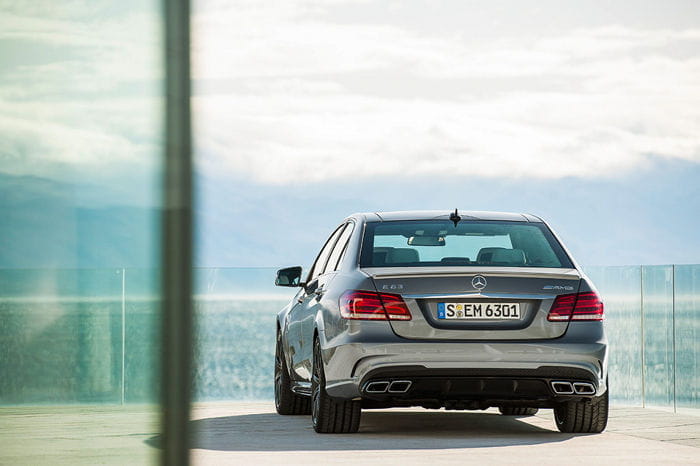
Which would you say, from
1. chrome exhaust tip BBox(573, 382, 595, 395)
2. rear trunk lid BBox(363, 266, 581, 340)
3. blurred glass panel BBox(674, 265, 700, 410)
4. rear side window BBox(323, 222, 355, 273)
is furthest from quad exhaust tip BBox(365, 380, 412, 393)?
blurred glass panel BBox(674, 265, 700, 410)

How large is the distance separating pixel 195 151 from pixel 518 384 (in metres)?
6.32

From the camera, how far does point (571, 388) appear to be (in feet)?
32.4

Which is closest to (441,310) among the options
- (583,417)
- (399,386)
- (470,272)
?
(470,272)

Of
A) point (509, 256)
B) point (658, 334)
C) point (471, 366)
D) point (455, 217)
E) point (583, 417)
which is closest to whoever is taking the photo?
point (471, 366)

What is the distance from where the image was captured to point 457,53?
393 feet

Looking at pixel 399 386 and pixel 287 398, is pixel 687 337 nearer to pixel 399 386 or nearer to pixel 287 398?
pixel 287 398

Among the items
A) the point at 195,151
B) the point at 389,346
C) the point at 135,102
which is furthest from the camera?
the point at 389,346

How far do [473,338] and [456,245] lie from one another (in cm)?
88

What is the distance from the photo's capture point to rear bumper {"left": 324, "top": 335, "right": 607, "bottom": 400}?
9.70 m

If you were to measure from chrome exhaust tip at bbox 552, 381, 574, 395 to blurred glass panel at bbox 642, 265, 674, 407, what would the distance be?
483 centimetres

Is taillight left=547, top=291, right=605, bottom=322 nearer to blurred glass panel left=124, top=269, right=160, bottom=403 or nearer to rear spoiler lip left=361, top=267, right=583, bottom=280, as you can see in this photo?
rear spoiler lip left=361, top=267, right=583, bottom=280

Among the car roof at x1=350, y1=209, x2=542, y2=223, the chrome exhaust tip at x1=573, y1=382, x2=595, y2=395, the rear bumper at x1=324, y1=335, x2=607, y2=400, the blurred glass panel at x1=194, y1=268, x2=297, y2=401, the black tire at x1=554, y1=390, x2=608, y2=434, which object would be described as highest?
the car roof at x1=350, y1=209, x2=542, y2=223

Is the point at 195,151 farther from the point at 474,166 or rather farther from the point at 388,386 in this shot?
the point at 474,166

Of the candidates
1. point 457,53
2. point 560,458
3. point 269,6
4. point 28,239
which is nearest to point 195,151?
point 28,239
